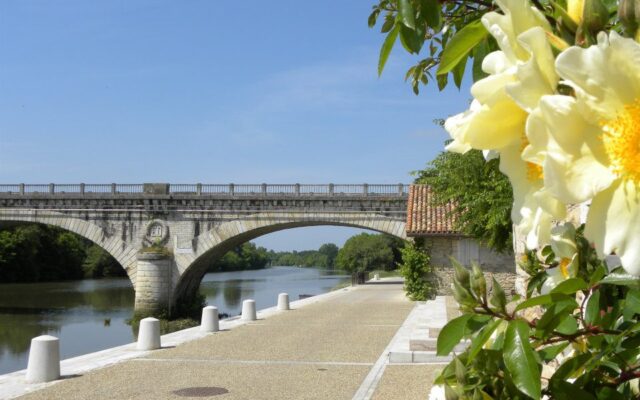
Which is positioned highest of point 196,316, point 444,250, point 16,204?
point 16,204

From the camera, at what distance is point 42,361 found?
9.75 metres

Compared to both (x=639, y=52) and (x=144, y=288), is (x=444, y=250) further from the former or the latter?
(x=639, y=52)

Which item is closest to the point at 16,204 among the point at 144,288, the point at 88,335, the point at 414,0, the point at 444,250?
the point at 144,288

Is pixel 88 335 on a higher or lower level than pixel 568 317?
lower

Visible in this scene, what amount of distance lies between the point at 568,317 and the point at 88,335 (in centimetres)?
2553

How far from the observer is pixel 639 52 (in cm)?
70

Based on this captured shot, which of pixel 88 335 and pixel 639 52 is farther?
pixel 88 335

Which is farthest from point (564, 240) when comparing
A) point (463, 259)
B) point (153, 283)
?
point (153, 283)

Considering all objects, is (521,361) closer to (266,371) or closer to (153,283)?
(266,371)

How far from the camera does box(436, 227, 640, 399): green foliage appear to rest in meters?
1.05

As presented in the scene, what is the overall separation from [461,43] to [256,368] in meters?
10.2

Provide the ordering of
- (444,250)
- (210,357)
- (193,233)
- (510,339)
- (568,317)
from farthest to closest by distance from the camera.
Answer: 1. (193,233)
2. (444,250)
3. (210,357)
4. (568,317)
5. (510,339)

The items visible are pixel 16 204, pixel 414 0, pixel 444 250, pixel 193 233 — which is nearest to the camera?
pixel 414 0

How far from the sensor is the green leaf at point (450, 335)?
1.17 metres
